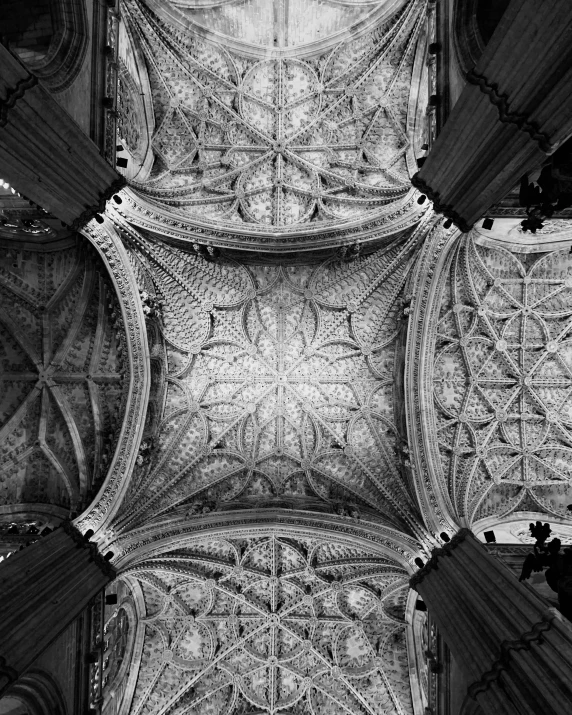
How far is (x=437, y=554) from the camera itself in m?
9.85

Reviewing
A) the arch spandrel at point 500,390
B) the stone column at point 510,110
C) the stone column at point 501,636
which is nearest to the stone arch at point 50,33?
the stone column at point 510,110

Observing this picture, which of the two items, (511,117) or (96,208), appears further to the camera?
(96,208)

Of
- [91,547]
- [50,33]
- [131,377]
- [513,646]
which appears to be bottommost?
[513,646]

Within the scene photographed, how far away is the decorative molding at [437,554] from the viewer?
9.67m

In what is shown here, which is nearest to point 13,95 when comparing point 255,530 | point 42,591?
point 42,591

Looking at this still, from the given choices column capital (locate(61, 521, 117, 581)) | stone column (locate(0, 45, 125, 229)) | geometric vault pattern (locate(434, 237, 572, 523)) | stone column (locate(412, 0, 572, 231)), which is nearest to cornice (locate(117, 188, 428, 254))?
stone column (locate(0, 45, 125, 229))

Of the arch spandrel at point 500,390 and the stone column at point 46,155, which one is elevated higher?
the stone column at point 46,155

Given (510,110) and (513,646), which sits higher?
(510,110)

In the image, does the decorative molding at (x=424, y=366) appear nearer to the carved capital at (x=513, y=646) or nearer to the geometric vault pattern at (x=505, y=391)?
the geometric vault pattern at (x=505, y=391)

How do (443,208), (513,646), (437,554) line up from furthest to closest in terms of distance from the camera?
(437,554) < (443,208) < (513,646)

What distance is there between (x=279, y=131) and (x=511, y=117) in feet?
24.9

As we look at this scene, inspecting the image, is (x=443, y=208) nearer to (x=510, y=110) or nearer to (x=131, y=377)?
(x=510, y=110)

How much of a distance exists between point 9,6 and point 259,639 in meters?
15.9

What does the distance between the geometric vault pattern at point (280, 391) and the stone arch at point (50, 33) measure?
546 centimetres
